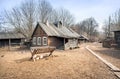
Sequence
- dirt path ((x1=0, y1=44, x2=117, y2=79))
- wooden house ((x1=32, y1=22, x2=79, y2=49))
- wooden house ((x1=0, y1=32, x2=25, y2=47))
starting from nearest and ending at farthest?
dirt path ((x1=0, y1=44, x2=117, y2=79)) < wooden house ((x1=32, y1=22, x2=79, y2=49)) < wooden house ((x1=0, y1=32, x2=25, y2=47))

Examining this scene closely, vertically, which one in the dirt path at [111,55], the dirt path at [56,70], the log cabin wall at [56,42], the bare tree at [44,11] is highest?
the bare tree at [44,11]

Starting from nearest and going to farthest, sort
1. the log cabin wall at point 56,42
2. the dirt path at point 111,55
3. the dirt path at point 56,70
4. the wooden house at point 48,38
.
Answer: the dirt path at point 56,70, the dirt path at point 111,55, the wooden house at point 48,38, the log cabin wall at point 56,42

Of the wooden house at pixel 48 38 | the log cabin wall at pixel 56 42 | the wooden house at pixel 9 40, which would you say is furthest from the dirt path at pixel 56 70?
the wooden house at pixel 9 40

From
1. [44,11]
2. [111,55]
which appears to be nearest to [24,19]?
[44,11]

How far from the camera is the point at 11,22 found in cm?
4488

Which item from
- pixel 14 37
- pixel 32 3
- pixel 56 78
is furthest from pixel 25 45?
pixel 56 78

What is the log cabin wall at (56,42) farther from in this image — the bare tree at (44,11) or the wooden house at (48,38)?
the bare tree at (44,11)

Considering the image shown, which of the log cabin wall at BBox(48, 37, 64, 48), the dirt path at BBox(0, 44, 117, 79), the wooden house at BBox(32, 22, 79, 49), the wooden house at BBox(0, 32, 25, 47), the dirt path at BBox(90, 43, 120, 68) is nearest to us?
the dirt path at BBox(0, 44, 117, 79)

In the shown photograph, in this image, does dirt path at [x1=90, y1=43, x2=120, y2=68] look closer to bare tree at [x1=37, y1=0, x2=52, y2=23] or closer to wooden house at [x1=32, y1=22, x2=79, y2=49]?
wooden house at [x1=32, y1=22, x2=79, y2=49]

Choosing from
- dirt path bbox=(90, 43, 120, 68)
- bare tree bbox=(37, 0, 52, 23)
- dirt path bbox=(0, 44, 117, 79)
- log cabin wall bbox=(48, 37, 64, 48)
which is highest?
bare tree bbox=(37, 0, 52, 23)

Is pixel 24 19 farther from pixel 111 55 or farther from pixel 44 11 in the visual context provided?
pixel 111 55

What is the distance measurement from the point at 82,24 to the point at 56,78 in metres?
84.2

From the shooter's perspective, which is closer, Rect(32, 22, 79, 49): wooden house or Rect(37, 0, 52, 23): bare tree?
Rect(32, 22, 79, 49): wooden house

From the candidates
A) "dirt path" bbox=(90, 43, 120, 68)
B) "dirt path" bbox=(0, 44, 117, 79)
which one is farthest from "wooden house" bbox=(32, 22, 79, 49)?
"dirt path" bbox=(0, 44, 117, 79)
